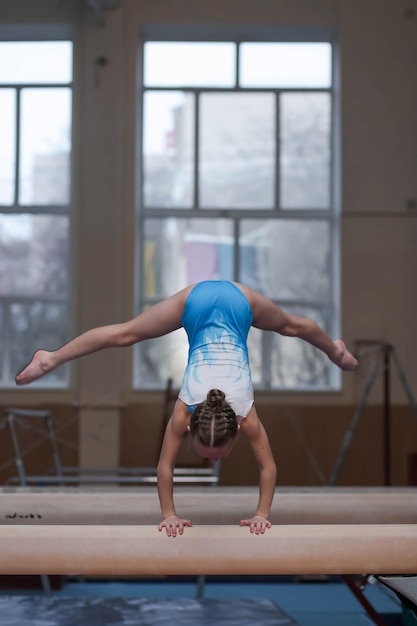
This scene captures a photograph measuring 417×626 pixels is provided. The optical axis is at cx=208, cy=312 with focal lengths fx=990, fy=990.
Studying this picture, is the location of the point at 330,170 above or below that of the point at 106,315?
above

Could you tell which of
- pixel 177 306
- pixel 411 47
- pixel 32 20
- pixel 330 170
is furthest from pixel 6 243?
pixel 177 306

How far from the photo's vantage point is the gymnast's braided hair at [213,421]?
12.8ft

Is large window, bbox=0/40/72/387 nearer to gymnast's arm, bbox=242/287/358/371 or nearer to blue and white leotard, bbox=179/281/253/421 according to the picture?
gymnast's arm, bbox=242/287/358/371

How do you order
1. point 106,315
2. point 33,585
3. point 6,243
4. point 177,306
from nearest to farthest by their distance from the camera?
point 177,306 < point 33,585 < point 106,315 < point 6,243

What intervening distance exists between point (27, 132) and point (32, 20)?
3.58 ft

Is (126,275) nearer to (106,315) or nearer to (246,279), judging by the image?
(106,315)

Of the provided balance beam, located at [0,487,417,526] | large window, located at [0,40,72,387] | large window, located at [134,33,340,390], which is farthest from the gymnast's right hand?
large window, located at [0,40,72,387]

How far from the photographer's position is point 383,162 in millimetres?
9578

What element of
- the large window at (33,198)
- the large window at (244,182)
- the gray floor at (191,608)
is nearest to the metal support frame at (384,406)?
the large window at (244,182)

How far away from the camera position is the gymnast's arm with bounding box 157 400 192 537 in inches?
154

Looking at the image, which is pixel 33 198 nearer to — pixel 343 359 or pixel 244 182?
pixel 244 182

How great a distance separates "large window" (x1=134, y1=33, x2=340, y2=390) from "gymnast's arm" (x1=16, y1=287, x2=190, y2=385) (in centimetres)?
521

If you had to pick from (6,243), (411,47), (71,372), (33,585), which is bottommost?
(33,585)

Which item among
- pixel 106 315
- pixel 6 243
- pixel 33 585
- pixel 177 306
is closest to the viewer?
pixel 177 306
